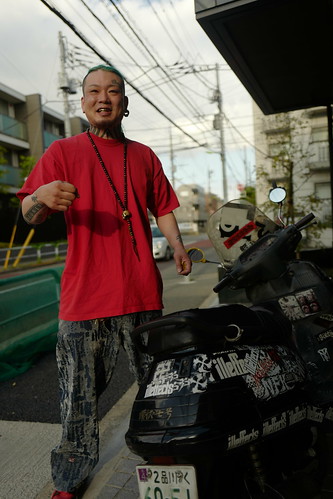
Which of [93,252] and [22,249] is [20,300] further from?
[22,249]

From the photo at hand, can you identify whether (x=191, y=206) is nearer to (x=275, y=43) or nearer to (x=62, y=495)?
(x=275, y=43)

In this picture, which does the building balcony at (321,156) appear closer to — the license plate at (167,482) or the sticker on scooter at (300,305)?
the sticker on scooter at (300,305)

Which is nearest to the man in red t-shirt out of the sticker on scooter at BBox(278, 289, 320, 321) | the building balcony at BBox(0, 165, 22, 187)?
the sticker on scooter at BBox(278, 289, 320, 321)

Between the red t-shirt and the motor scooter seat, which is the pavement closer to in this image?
the red t-shirt

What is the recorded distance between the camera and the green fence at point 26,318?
459 centimetres

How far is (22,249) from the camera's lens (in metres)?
20.4

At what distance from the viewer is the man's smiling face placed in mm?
2143

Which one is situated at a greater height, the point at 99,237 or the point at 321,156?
the point at 321,156

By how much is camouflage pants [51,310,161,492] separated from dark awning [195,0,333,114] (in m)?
2.14

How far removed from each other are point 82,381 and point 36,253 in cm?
2086

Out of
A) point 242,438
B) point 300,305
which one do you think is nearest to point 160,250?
point 300,305

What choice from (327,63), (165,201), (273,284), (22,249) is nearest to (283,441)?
(273,284)

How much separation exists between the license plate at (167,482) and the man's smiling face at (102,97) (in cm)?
153

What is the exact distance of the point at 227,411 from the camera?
4.59ft
